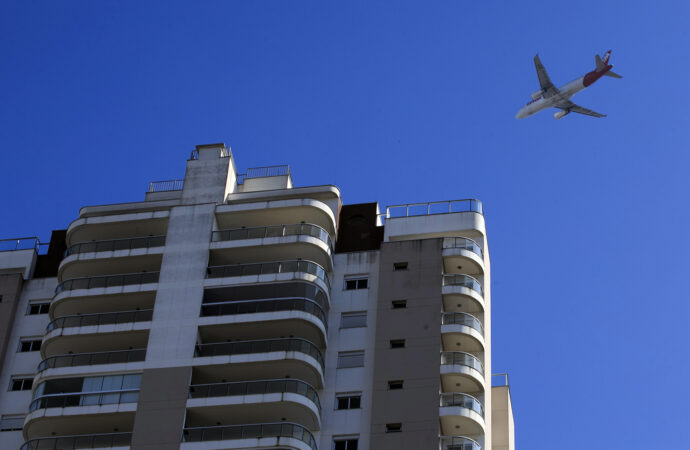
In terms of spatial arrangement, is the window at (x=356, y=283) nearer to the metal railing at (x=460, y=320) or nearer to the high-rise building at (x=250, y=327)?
the high-rise building at (x=250, y=327)

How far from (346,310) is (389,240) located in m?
6.27

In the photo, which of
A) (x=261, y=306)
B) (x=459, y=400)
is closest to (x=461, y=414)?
(x=459, y=400)

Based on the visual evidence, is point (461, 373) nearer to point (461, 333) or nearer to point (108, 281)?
point (461, 333)

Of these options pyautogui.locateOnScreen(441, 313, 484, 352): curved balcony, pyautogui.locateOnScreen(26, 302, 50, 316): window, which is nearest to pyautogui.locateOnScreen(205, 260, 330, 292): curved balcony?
pyautogui.locateOnScreen(441, 313, 484, 352): curved balcony

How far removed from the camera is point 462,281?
243ft

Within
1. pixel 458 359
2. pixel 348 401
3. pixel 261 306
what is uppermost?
pixel 261 306

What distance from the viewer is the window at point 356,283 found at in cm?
7507

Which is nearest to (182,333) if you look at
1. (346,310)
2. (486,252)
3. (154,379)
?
(154,379)

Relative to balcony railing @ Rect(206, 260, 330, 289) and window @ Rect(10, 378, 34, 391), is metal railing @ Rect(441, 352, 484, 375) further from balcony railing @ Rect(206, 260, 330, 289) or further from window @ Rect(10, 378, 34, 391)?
window @ Rect(10, 378, 34, 391)

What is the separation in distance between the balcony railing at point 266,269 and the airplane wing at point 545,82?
5325cm

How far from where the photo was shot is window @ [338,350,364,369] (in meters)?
70.6

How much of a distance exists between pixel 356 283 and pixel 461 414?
12364mm

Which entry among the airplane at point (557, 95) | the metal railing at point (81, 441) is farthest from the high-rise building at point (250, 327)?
the airplane at point (557, 95)

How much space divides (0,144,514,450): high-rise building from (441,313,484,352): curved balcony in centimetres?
13
